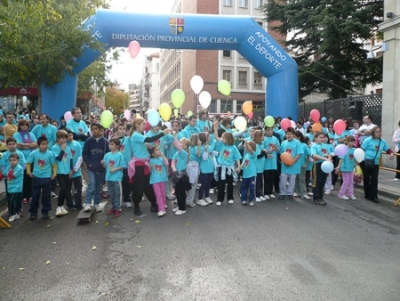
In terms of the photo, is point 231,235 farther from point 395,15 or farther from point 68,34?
point 395,15

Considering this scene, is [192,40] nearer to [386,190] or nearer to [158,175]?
[158,175]

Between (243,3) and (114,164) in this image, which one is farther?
(243,3)

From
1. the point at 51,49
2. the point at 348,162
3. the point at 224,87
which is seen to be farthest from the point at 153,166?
the point at 51,49

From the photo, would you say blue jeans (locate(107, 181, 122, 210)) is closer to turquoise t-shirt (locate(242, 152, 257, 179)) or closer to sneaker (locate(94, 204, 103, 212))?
sneaker (locate(94, 204, 103, 212))

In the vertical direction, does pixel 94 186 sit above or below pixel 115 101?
below

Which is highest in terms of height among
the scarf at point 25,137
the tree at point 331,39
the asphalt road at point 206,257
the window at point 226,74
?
the window at point 226,74

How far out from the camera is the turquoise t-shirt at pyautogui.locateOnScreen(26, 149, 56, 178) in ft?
20.5

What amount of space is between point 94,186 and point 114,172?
0.61m

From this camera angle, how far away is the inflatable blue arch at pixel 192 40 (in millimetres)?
11852

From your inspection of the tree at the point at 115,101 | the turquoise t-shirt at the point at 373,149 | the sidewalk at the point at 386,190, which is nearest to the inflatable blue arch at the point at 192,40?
the sidewalk at the point at 386,190

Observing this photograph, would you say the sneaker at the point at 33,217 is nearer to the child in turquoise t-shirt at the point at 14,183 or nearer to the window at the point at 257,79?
the child in turquoise t-shirt at the point at 14,183

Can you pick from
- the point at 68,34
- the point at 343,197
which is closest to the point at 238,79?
the point at 68,34

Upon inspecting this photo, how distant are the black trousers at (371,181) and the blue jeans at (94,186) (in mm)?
5733

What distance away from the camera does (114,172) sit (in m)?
6.39
